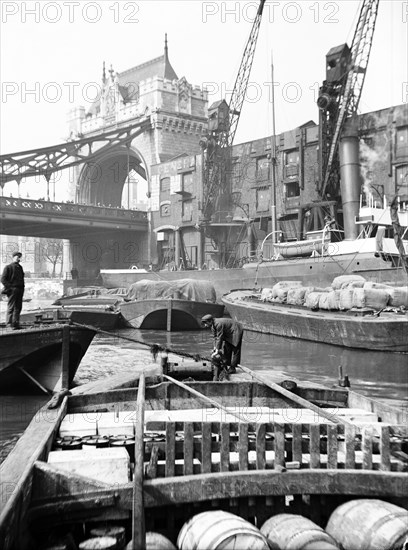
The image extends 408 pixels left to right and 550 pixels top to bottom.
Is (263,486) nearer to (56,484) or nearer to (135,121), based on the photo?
(56,484)

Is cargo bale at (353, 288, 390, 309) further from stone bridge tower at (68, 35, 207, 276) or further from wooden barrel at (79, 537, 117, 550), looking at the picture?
stone bridge tower at (68, 35, 207, 276)

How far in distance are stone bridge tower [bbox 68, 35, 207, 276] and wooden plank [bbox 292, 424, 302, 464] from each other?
6402 centimetres

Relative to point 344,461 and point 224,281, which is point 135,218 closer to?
point 224,281

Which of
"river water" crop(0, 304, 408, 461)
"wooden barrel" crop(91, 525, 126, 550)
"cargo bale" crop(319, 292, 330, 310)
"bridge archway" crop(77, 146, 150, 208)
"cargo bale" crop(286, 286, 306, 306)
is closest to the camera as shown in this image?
"wooden barrel" crop(91, 525, 126, 550)

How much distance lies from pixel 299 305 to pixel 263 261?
16387mm

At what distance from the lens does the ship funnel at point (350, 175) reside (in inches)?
1690

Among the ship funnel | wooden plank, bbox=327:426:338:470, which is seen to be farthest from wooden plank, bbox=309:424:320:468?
the ship funnel

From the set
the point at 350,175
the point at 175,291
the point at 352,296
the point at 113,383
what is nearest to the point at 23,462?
the point at 113,383

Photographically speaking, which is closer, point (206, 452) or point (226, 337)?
point (206, 452)

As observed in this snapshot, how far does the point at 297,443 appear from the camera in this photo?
5.32 metres

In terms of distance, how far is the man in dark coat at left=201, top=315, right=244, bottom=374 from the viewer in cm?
1084

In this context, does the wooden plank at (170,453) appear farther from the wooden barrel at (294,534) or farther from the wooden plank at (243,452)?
the wooden barrel at (294,534)

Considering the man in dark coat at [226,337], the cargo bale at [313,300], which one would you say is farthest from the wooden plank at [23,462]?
the cargo bale at [313,300]

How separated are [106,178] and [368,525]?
87.9 metres
